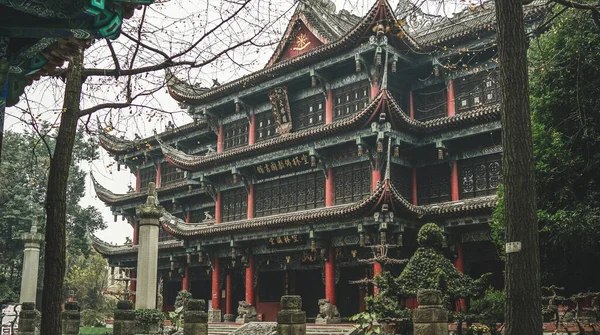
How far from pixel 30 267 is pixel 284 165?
9837mm

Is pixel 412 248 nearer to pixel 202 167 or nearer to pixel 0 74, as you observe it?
pixel 202 167

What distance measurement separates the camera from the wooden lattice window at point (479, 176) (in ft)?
65.3

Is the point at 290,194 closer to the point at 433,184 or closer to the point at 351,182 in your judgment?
the point at 351,182

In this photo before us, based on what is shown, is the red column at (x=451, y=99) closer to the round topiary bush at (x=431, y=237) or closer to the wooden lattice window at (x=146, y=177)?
the round topiary bush at (x=431, y=237)

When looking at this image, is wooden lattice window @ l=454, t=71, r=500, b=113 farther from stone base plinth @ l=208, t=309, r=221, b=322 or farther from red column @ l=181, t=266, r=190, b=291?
red column @ l=181, t=266, r=190, b=291

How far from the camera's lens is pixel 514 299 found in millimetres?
6488

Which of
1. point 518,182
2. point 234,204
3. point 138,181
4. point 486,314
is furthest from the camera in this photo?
point 138,181

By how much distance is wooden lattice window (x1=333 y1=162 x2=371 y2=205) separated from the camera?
21859 millimetres

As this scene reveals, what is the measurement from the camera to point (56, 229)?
305 inches

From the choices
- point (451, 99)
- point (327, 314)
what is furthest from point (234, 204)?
point (451, 99)

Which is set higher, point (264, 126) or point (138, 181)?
point (264, 126)

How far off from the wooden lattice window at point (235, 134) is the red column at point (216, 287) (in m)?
4.94

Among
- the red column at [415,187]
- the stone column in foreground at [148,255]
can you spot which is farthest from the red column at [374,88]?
the stone column in foreground at [148,255]

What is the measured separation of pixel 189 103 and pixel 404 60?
10.6m
